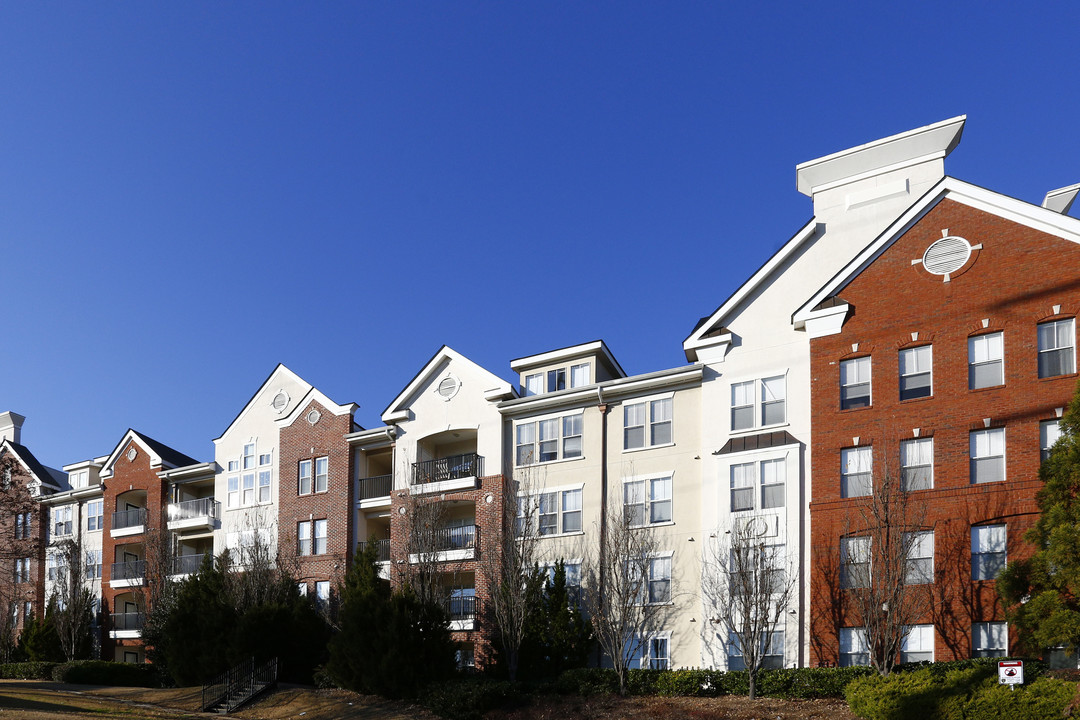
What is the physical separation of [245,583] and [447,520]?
8.14m

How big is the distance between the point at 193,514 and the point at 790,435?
30102 mm

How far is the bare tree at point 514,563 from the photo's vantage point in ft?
109

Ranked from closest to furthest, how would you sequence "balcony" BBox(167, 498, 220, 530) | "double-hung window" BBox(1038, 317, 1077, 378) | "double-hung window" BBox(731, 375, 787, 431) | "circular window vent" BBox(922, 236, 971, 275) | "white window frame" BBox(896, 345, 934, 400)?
"double-hung window" BBox(1038, 317, 1077, 378) → "circular window vent" BBox(922, 236, 971, 275) → "white window frame" BBox(896, 345, 934, 400) → "double-hung window" BBox(731, 375, 787, 431) → "balcony" BBox(167, 498, 220, 530)

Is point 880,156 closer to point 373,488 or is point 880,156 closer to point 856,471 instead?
point 856,471

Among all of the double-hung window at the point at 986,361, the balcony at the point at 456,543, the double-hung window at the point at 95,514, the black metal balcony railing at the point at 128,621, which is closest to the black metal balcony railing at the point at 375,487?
the balcony at the point at 456,543

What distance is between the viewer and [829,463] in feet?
101

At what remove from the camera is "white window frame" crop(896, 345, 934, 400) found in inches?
1176

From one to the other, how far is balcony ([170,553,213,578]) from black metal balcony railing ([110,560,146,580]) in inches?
101

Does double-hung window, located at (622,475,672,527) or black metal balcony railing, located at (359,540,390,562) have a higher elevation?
double-hung window, located at (622,475,672,527)

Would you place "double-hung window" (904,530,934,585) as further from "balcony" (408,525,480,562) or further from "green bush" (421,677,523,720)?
"balcony" (408,525,480,562)

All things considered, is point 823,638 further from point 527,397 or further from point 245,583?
point 245,583

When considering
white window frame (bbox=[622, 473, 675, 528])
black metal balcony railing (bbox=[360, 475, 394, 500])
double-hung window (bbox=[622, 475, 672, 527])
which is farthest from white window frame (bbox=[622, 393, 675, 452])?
black metal balcony railing (bbox=[360, 475, 394, 500])

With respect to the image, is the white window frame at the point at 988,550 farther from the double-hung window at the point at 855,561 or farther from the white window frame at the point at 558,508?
the white window frame at the point at 558,508

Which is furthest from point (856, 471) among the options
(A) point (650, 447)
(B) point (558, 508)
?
(B) point (558, 508)
